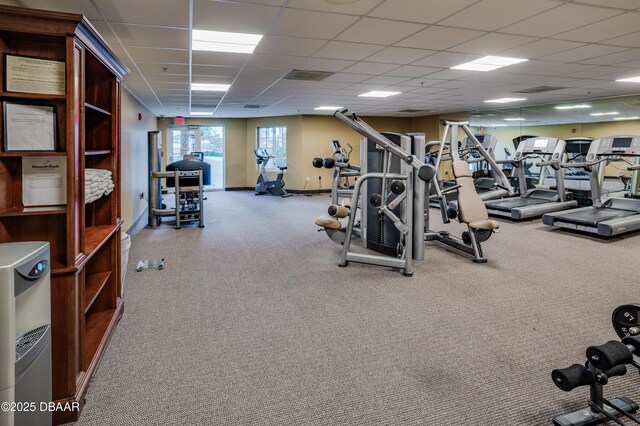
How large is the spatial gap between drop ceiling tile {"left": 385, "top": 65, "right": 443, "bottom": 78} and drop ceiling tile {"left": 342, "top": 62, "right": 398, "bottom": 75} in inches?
5.6

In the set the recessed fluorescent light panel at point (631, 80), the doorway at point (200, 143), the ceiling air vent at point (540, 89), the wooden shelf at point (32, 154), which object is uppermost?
the ceiling air vent at point (540, 89)

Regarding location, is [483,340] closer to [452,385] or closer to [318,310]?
[452,385]

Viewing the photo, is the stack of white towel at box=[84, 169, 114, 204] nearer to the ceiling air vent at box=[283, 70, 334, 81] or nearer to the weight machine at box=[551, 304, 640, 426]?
the weight machine at box=[551, 304, 640, 426]

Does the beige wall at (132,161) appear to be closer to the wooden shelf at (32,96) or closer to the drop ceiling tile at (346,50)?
the drop ceiling tile at (346,50)

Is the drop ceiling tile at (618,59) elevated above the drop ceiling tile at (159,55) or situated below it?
above

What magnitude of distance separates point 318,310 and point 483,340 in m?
1.19

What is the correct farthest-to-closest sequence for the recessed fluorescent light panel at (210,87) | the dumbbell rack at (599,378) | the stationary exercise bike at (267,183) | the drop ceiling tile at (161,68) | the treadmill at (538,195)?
the stationary exercise bike at (267,183) < the treadmill at (538,195) < the recessed fluorescent light panel at (210,87) < the drop ceiling tile at (161,68) < the dumbbell rack at (599,378)

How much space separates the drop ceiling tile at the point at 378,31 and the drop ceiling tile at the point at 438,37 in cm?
12

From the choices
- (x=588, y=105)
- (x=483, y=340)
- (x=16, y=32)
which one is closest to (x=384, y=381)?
(x=483, y=340)

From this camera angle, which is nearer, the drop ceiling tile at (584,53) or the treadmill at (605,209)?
the drop ceiling tile at (584,53)

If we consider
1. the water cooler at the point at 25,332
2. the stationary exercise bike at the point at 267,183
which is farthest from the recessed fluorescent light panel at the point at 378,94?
the water cooler at the point at 25,332

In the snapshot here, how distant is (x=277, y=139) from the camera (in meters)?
12.5

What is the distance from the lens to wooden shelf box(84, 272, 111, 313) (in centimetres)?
225

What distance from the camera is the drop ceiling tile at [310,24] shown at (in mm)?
3354
